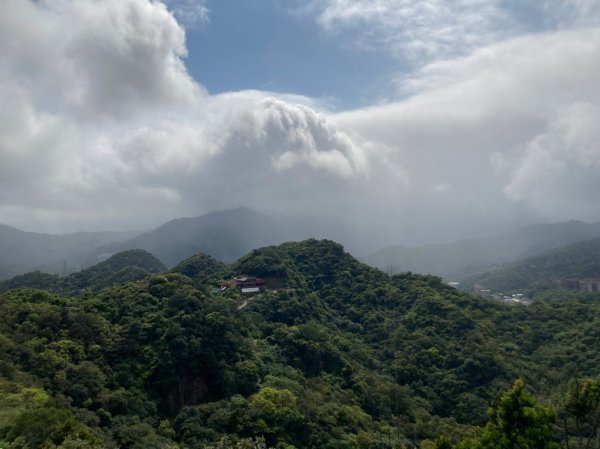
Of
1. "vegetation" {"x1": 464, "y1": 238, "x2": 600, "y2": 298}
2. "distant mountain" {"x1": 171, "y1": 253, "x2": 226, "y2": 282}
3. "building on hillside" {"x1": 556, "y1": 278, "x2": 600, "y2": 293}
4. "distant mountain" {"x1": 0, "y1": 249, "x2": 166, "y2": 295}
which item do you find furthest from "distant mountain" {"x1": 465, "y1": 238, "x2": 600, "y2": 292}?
"distant mountain" {"x1": 0, "y1": 249, "x2": 166, "y2": 295}

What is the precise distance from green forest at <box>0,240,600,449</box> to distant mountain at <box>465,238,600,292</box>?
108 m

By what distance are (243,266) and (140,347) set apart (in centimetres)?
3669

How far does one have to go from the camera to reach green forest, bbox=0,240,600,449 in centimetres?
2038

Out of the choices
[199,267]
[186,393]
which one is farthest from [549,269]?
[186,393]

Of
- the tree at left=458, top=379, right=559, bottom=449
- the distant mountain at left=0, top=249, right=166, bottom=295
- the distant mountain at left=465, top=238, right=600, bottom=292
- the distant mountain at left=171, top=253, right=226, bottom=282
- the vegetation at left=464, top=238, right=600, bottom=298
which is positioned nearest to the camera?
the tree at left=458, top=379, right=559, bottom=449

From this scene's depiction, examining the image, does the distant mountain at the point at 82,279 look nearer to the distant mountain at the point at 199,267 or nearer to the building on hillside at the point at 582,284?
the distant mountain at the point at 199,267

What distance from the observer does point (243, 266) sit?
69.1m

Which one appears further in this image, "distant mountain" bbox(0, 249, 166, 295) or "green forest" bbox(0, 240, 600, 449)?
"distant mountain" bbox(0, 249, 166, 295)

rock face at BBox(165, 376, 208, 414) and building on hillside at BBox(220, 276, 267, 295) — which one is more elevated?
building on hillside at BBox(220, 276, 267, 295)

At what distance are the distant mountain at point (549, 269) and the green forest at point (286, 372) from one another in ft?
355

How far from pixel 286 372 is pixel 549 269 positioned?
159043mm

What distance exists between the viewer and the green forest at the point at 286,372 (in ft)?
66.8

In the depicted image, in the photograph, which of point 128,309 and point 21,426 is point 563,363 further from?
point 21,426

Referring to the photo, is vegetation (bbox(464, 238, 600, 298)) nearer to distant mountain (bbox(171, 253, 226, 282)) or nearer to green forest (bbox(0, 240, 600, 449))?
green forest (bbox(0, 240, 600, 449))
